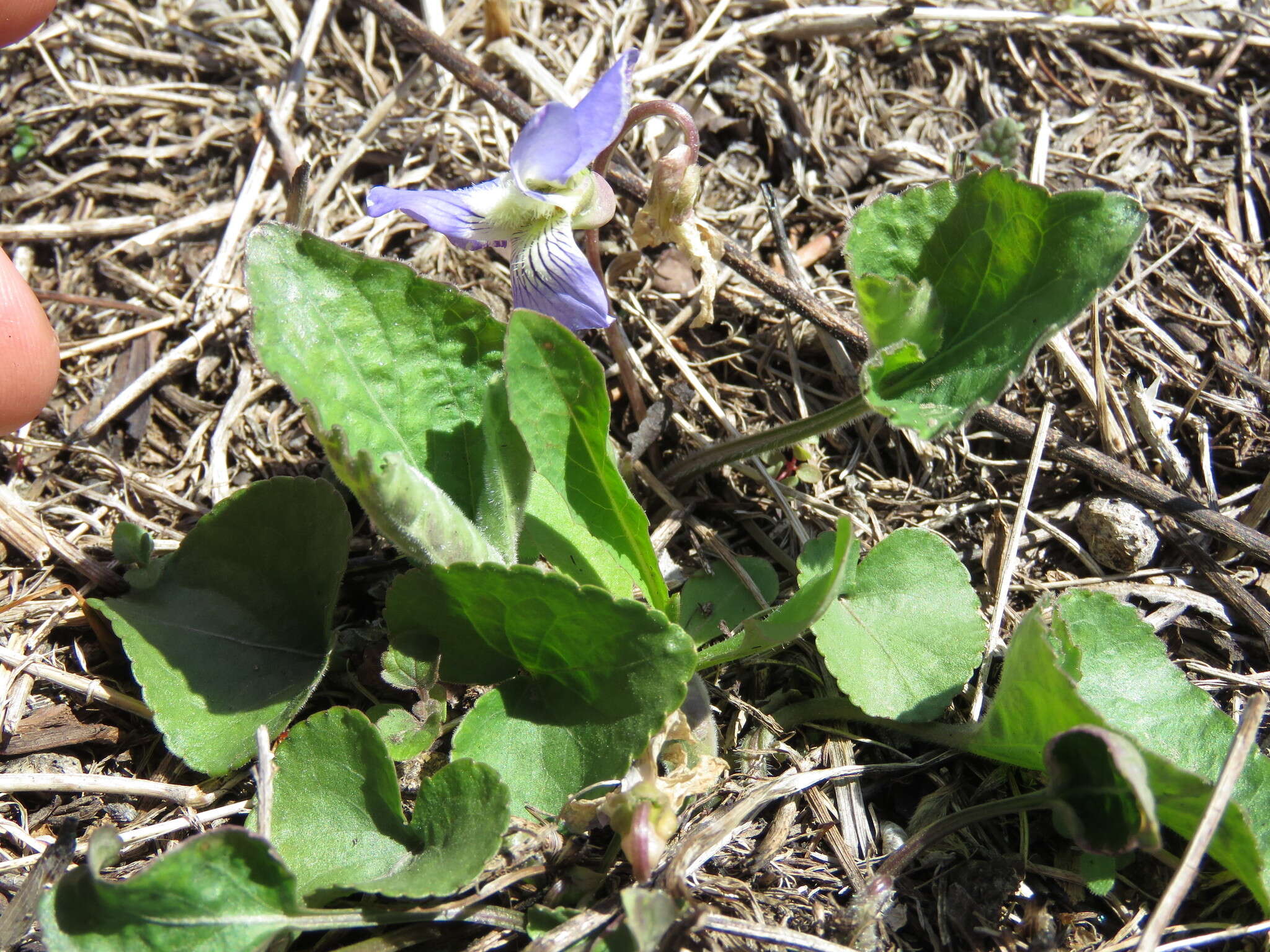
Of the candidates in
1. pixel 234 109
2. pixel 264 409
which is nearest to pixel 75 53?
pixel 234 109

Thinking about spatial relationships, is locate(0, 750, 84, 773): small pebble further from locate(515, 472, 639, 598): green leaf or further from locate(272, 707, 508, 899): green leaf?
locate(515, 472, 639, 598): green leaf

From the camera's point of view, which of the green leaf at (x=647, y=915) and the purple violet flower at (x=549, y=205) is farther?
the purple violet flower at (x=549, y=205)

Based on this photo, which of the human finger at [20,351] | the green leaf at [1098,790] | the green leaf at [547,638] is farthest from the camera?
the human finger at [20,351]

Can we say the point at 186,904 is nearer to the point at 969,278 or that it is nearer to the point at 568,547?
the point at 568,547

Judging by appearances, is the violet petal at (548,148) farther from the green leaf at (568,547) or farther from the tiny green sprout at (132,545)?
the tiny green sprout at (132,545)

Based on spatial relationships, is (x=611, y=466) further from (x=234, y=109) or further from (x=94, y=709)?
(x=234, y=109)

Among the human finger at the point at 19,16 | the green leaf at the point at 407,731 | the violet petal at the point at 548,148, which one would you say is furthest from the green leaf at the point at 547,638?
the human finger at the point at 19,16
